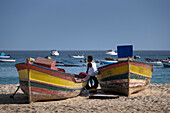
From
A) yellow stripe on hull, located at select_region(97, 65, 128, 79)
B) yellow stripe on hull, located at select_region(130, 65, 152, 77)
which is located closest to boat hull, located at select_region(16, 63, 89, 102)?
yellow stripe on hull, located at select_region(97, 65, 128, 79)

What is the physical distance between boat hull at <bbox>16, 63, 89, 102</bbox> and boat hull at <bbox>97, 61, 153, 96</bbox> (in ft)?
6.60

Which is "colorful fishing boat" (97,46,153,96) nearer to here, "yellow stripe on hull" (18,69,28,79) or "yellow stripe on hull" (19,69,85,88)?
"yellow stripe on hull" (19,69,85,88)

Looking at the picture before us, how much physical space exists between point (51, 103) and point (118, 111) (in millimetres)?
3087

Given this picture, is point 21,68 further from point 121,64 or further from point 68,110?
point 121,64

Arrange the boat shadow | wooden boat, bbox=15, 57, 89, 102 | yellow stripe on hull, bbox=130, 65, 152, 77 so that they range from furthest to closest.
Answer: yellow stripe on hull, bbox=130, 65, 152, 77, the boat shadow, wooden boat, bbox=15, 57, 89, 102

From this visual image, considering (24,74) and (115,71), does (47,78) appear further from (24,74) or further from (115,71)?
(115,71)

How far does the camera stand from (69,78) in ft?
39.3

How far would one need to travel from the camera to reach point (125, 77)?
12398mm

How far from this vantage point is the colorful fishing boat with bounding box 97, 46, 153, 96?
12.4 metres

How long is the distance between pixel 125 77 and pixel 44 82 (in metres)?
3.66

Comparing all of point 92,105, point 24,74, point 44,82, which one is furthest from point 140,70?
point 24,74

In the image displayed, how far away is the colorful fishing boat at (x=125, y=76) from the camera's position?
40.5ft

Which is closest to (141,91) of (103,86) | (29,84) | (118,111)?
(103,86)

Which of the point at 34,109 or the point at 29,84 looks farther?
the point at 29,84
